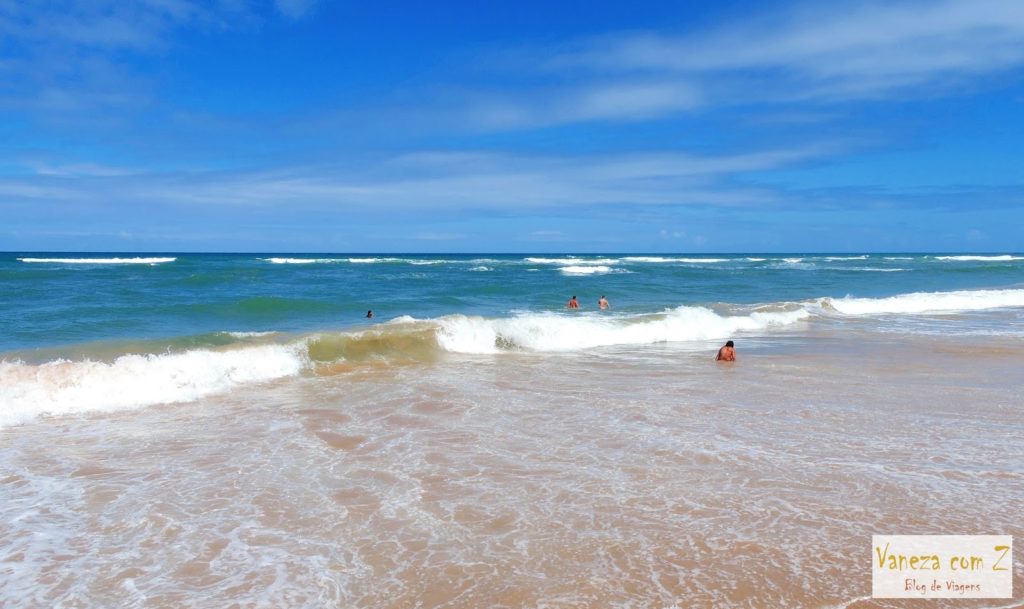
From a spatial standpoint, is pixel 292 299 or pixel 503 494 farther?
pixel 292 299

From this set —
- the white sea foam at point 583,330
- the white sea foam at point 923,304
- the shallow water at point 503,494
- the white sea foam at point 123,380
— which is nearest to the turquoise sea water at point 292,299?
the white sea foam at point 923,304

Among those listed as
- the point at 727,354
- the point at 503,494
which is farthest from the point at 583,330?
the point at 503,494

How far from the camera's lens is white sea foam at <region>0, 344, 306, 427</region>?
8562mm

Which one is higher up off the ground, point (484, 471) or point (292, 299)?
point (292, 299)

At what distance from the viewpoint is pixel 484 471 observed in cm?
622

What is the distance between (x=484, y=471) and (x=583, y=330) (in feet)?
34.6

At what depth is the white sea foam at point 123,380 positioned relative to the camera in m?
8.56

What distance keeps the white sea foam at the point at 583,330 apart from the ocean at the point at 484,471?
80cm

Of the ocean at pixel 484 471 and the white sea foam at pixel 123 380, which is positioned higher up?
the white sea foam at pixel 123 380

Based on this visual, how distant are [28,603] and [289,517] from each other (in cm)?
160

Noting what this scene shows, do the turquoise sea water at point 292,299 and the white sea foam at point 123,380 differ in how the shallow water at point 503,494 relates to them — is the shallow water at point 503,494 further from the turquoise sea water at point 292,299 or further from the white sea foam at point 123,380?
the turquoise sea water at point 292,299

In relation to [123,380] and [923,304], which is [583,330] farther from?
[923,304]

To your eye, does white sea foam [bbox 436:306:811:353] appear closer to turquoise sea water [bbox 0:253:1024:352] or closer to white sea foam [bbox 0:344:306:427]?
turquoise sea water [bbox 0:253:1024:352]

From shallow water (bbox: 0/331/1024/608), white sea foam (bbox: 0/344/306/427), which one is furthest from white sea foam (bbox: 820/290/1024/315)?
white sea foam (bbox: 0/344/306/427)
